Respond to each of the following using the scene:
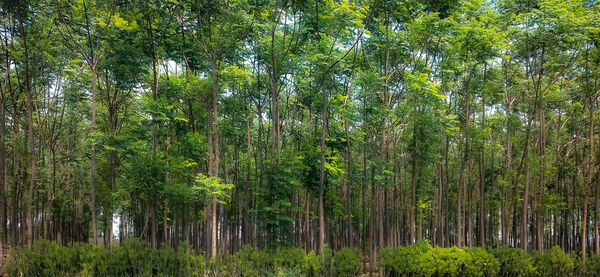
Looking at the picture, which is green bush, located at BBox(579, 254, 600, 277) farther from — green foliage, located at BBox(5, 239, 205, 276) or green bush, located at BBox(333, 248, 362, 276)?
green foliage, located at BBox(5, 239, 205, 276)

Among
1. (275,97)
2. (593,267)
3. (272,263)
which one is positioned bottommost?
(593,267)

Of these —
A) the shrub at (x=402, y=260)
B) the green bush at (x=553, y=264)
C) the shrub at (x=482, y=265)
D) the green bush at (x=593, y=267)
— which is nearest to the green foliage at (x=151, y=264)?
the shrub at (x=402, y=260)

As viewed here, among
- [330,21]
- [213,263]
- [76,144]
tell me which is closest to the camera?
[213,263]

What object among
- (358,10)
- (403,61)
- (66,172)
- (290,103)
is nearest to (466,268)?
(403,61)

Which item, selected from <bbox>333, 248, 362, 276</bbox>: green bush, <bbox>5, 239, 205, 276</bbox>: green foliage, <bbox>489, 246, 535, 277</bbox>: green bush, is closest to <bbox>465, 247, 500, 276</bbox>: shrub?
<bbox>489, 246, 535, 277</bbox>: green bush

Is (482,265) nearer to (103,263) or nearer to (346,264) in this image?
(346,264)

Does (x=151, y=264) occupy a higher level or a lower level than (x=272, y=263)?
higher

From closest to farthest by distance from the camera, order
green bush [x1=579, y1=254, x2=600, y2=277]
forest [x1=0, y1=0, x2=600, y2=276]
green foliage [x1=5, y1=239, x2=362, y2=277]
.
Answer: green foliage [x1=5, y1=239, x2=362, y2=277] < forest [x1=0, y1=0, x2=600, y2=276] < green bush [x1=579, y1=254, x2=600, y2=277]

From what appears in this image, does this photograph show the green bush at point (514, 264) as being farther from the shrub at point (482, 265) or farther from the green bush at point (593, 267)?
the green bush at point (593, 267)

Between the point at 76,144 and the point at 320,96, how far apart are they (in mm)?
14694

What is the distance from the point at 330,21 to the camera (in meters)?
14.4

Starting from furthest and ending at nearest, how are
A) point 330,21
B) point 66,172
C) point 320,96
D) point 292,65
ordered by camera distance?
point 66,172 < point 320,96 < point 292,65 < point 330,21

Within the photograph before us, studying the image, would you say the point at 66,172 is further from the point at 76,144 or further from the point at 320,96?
the point at 320,96

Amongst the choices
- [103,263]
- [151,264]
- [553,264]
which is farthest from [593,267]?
[103,263]
